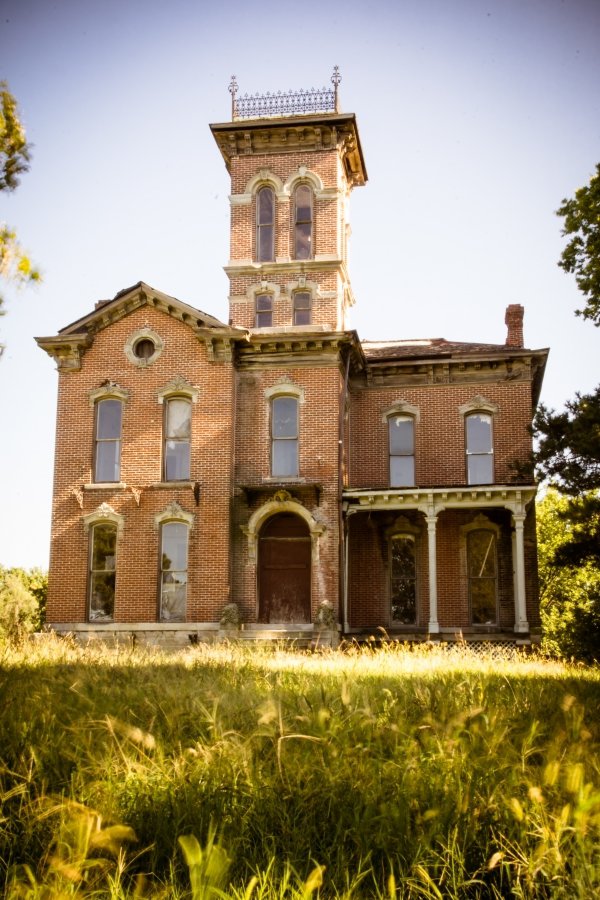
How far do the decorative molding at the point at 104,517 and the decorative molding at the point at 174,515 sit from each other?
1.06m

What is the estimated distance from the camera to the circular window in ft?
86.2

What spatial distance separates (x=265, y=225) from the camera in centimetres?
2867

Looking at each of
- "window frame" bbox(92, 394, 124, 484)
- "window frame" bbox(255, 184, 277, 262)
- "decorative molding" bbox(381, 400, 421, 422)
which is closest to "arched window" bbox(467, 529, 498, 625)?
"decorative molding" bbox(381, 400, 421, 422)

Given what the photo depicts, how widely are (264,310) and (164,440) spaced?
17.5 ft

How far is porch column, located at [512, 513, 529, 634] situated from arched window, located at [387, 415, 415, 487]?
393 centimetres

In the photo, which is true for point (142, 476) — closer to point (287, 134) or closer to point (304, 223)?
point (304, 223)

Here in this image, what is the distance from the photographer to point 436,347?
1134 inches

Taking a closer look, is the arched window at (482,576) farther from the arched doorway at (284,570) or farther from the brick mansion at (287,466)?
the arched doorway at (284,570)

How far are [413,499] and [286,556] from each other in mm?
3907

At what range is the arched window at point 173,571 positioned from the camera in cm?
2475

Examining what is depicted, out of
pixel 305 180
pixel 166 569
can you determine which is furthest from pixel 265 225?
pixel 166 569

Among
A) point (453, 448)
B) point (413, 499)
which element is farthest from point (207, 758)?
point (453, 448)

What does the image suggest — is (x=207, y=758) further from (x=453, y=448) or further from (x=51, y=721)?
(x=453, y=448)

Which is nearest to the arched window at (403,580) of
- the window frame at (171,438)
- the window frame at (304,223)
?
the window frame at (171,438)
